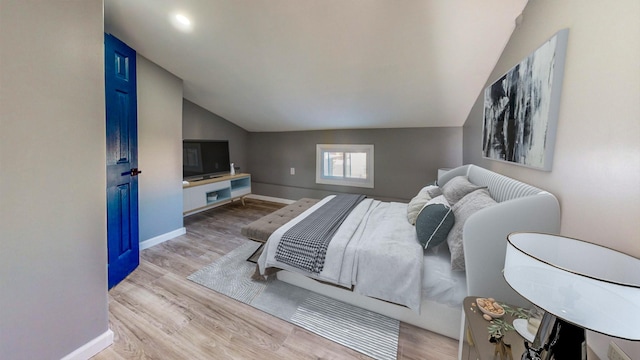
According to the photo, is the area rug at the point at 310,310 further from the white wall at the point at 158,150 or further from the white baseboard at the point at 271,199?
the white baseboard at the point at 271,199

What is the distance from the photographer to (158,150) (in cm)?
282

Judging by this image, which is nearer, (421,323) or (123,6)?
(421,323)

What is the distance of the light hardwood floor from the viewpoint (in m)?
1.41

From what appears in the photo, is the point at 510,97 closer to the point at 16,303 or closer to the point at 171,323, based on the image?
the point at 171,323

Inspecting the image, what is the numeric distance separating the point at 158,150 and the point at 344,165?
2.96 meters

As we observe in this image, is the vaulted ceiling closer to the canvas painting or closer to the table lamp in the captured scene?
the canvas painting

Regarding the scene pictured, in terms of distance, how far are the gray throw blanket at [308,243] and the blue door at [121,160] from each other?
4.93 ft

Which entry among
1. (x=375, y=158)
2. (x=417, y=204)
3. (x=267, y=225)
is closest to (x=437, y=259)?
(x=417, y=204)

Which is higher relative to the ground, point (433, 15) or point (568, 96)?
point (433, 15)

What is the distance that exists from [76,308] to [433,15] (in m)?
3.09

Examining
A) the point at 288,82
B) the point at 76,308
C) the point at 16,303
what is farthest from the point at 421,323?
the point at 288,82

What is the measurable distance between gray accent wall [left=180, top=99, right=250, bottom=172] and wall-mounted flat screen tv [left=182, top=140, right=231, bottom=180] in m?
0.24

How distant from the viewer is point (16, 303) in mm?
1073

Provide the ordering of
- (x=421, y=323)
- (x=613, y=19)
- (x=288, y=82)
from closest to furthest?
(x=613, y=19), (x=421, y=323), (x=288, y=82)
